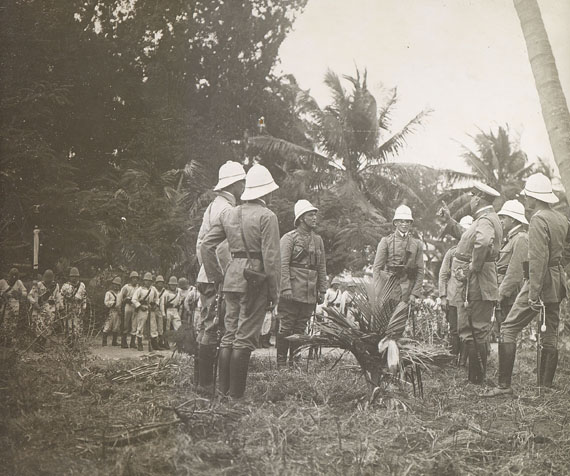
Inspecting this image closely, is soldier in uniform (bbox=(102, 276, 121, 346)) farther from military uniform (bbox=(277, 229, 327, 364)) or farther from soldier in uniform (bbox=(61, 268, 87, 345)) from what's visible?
military uniform (bbox=(277, 229, 327, 364))

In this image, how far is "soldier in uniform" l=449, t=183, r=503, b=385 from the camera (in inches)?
226

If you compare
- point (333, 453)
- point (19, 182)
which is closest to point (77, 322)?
point (19, 182)

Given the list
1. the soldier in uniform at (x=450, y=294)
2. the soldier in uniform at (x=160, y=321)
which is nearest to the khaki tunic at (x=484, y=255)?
the soldier in uniform at (x=450, y=294)

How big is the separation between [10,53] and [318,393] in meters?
3.56

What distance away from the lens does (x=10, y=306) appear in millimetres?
5312

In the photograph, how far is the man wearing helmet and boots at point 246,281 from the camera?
15.2ft

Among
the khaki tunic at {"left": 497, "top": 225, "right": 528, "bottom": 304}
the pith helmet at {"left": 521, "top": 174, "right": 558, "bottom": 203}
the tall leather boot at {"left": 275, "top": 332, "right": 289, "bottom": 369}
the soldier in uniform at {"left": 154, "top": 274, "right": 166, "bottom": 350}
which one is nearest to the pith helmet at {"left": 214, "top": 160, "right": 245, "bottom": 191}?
the tall leather boot at {"left": 275, "top": 332, "right": 289, "bottom": 369}

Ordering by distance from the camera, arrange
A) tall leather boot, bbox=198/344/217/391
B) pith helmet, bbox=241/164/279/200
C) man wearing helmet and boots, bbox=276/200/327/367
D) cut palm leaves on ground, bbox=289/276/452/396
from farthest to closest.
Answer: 1. man wearing helmet and boots, bbox=276/200/327/367
2. tall leather boot, bbox=198/344/217/391
3. pith helmet, bbox=241/164/279/200
4. cut palm leaves on ground, bbox=289/276/452/396

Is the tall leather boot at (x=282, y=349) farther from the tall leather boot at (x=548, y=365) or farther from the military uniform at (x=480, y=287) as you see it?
the tall leather boot at (x=548, y=365)

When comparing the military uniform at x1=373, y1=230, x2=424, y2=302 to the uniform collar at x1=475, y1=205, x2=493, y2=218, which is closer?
the uniform collar at x1=475, y1=205, x2=493, y2=218

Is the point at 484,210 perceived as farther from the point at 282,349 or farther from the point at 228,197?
the point at 282,349

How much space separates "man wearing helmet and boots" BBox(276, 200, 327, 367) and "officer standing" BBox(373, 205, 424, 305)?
3.24 feet

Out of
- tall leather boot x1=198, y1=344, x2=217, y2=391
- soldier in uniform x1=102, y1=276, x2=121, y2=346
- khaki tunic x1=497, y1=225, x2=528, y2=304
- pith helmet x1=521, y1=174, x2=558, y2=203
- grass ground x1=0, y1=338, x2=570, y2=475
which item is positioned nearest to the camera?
grass ground x1=0, y1=338, x2=570, y2=475

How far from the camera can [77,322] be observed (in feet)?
19.9
